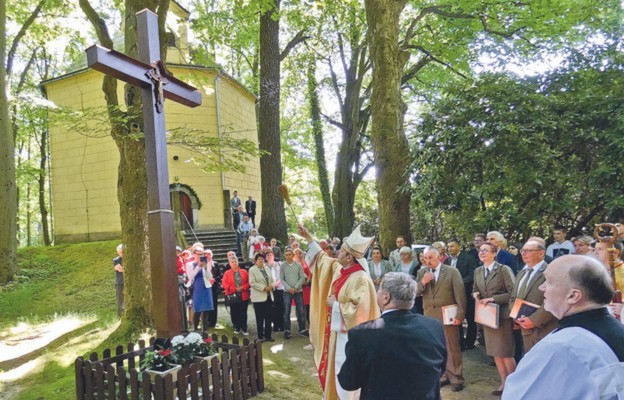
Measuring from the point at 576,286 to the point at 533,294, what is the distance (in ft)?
11.1

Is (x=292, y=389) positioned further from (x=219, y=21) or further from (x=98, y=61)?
(x=219, y=21)

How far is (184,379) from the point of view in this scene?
193 inches

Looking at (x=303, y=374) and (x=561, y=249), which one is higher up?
(x=561, y=249)

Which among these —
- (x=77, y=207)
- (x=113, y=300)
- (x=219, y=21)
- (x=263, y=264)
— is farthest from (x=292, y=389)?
(x=77, y=207)

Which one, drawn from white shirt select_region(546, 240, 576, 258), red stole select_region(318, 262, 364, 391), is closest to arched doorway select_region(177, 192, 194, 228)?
white shirt select_region(546, 240, 576, 258)

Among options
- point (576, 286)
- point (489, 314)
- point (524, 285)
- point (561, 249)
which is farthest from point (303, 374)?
point (576, 286)

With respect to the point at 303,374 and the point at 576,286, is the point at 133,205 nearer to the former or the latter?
the point at 303,374

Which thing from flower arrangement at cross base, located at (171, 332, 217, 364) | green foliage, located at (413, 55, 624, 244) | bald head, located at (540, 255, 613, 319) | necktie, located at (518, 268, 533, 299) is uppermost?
green foliage, located at (413, 55, 624, 244)

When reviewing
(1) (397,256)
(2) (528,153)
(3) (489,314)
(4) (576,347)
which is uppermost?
(2) (528,153)

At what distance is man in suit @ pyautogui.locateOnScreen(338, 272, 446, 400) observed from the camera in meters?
2.71

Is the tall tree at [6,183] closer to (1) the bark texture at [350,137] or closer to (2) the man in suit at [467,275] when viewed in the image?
(1) the bark texture at [350,137]

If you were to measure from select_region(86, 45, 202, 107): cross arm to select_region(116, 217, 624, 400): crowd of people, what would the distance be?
2446 millimetres

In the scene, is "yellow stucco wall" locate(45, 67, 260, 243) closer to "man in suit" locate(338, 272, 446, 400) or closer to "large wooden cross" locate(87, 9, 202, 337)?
"large wooden cross" locate(87, 9, 202, 337)

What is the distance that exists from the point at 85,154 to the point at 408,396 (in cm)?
2179
